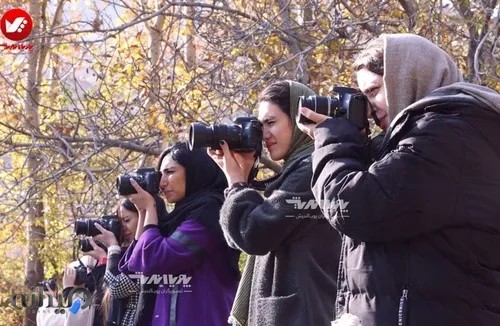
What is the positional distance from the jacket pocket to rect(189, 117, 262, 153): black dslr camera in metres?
0.60

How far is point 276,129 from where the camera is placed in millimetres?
3711

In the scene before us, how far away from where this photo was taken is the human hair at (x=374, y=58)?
2.86 m

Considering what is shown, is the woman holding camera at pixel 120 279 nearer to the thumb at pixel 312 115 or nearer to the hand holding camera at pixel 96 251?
the hand holding camera at pixel 96 251

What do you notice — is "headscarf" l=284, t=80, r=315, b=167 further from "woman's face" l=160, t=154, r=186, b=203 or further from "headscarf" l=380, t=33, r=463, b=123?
"woman's face" l=160, t=154, r=186, b=203

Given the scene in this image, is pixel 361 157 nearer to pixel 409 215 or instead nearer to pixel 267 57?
pixel 409 215

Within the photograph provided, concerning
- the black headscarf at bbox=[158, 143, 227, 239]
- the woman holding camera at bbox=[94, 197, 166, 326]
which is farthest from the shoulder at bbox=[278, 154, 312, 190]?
the woman holding camera at bbox=[94, 197, 166, 326]

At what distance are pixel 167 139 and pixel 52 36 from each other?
994 mm

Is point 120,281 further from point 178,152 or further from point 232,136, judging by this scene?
point 232,136

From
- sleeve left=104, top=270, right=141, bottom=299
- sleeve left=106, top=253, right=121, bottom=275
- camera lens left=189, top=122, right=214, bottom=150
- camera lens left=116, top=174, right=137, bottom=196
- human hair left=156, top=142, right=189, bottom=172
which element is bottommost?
sleeve left=104, top=270, right=141, bottom=299

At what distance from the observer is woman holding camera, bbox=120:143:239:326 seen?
4234 mm

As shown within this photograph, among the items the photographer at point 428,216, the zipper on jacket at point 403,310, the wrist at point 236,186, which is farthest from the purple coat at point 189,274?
the zipper on jacket at point 403,310

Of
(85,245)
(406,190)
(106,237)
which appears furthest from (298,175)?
(85,245)

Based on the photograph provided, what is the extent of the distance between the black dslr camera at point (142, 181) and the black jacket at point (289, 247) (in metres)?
1.12

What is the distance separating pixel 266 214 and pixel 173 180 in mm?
1335
